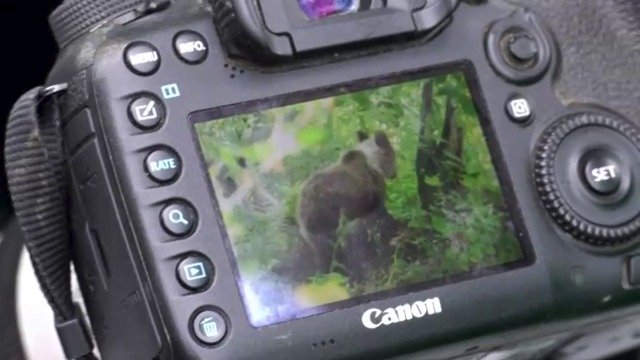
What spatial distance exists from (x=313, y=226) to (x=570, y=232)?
0.12 m

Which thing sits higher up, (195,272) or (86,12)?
(86,12)

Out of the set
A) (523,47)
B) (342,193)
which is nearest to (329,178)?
(342,193)

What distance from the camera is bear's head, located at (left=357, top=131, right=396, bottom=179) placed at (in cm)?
57

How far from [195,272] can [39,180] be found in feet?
0.30

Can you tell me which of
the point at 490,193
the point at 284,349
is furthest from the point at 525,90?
the point at 284,349

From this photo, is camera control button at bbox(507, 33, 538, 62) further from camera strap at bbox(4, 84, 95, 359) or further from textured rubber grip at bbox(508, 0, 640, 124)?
camera strap at bbox(4, 84, 95, 359)

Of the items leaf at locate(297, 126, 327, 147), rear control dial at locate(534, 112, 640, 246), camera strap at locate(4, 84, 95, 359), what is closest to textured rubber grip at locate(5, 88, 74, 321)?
camera strap at locate(4, 84, 95, 359)

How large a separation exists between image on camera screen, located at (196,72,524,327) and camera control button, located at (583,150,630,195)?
42 mm

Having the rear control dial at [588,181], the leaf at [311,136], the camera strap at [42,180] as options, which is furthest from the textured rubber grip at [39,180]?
the rear control dial at [588,181]

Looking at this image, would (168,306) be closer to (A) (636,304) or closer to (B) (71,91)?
(B) (71,91)

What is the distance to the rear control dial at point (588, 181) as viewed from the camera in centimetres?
58

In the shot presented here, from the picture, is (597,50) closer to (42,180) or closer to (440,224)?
(440,224)

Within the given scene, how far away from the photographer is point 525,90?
59cm

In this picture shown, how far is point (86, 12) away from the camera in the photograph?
0.58m
